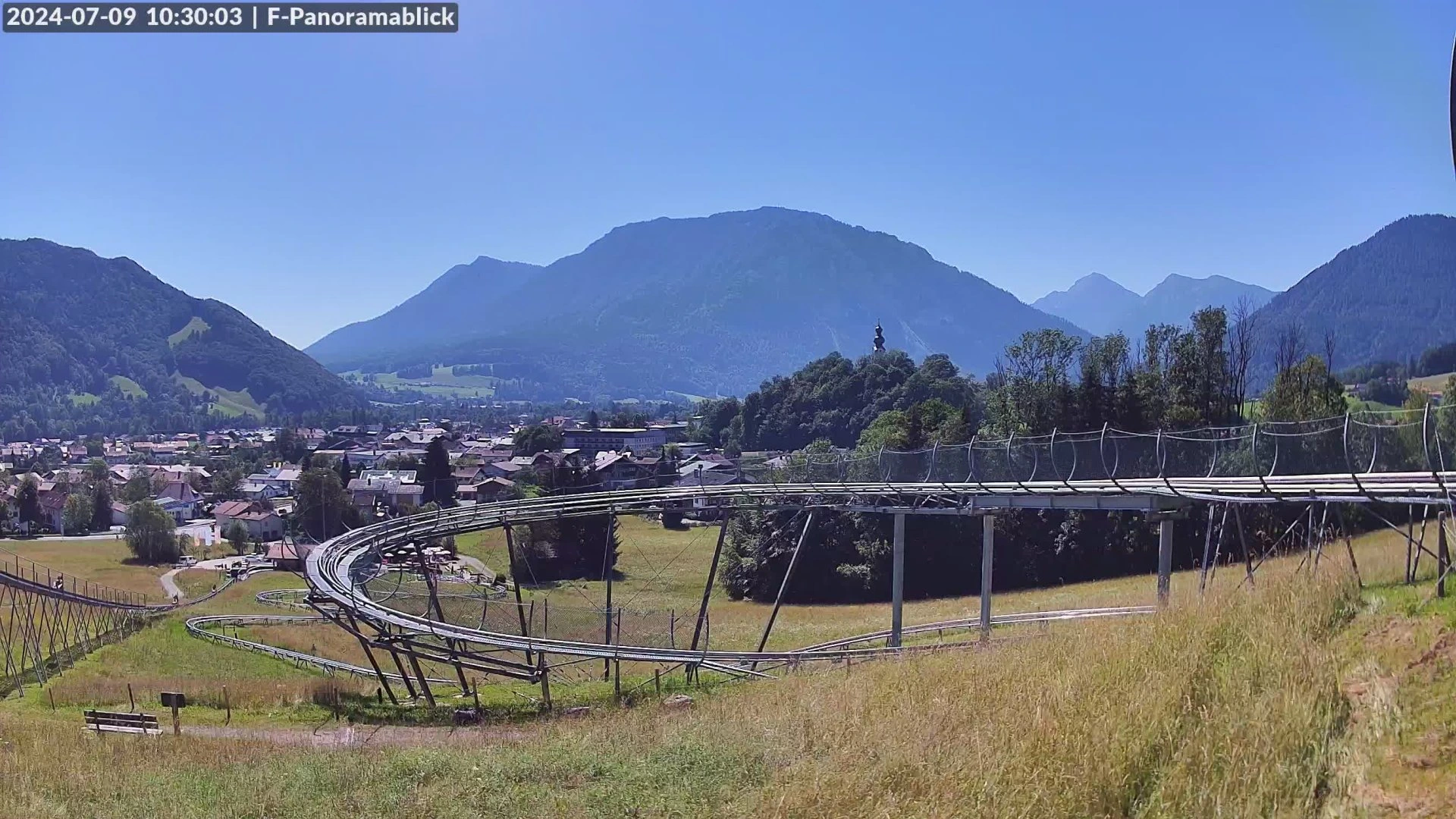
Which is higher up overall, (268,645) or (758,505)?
(758,505)

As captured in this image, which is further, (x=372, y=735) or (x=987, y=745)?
(x=372, y=735)

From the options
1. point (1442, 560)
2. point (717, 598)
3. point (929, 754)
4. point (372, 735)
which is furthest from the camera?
point (717, 598)

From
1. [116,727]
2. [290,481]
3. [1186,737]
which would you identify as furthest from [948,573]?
[290,481]

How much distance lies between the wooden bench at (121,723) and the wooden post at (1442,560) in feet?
58.7

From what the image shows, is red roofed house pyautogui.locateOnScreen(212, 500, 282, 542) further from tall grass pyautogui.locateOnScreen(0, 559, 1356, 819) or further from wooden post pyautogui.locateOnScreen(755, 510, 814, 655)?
tall grass pyautogui.locateOnScreen(0, 559, 1356, 819)

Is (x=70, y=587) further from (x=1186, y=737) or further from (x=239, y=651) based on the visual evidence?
(x=1186, y=737)

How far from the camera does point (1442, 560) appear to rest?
49.9 ft

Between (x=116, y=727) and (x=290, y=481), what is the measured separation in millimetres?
120940

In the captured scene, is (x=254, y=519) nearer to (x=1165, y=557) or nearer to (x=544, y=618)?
(x=544, y=618)

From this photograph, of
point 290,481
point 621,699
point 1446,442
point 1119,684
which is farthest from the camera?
point 290,481

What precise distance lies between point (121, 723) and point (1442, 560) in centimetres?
2053

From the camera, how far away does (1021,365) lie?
200 feet

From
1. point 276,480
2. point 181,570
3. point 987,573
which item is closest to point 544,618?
point 987,573

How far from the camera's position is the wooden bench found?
56.2 feet
